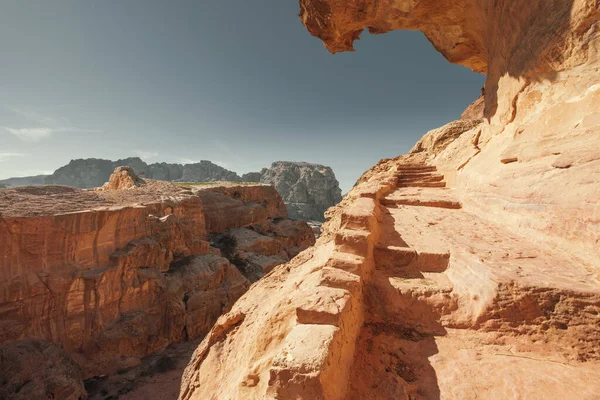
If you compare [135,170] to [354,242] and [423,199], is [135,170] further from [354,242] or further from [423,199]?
[354,242]

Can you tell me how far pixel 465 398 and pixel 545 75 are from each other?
6955 mm

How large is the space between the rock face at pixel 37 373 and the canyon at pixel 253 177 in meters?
67.0

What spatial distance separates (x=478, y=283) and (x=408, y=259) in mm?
1080

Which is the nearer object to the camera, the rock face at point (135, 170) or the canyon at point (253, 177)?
the canyon at point (253, 177)

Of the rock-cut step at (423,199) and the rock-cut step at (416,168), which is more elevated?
the rock-cut step at (416,168)

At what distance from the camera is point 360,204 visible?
234 inches

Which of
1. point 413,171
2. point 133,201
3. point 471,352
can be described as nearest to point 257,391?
point 471,352

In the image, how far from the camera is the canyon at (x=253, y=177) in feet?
279

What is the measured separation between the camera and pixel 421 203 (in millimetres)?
7520

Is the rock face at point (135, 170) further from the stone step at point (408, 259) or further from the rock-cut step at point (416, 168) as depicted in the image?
the stone step at point (408, 259)

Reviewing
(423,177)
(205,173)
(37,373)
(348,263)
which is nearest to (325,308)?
(348,263)

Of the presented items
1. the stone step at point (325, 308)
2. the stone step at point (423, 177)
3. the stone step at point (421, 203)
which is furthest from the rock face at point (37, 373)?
the stone step at point (423, 177)

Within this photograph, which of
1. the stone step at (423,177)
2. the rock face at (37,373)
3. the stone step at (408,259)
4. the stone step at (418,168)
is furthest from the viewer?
the rock face at (37,373)

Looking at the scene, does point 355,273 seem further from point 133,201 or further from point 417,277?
point 133,201
